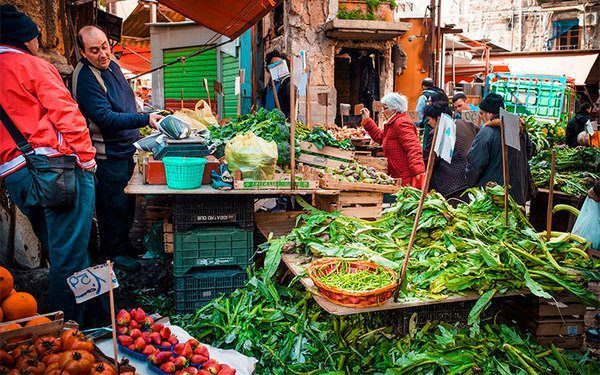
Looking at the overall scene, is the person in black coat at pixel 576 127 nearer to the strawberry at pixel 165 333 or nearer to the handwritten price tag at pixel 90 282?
the strawberry at pixel 165 333

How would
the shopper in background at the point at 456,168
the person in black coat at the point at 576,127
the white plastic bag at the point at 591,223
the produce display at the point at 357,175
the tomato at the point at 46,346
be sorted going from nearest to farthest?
the tomato at the point at 46,346, the white plastic bag at the point at 591,223, the produce display at the point at 357,175, the shopper in background at the point at 456,168, the person in black coat at the point at 576,127

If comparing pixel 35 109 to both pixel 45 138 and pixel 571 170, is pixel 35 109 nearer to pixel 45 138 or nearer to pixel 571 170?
pixel 45 138

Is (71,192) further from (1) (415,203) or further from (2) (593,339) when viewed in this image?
(2) (593,339)

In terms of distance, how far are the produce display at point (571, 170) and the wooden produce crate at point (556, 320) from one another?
13.7 feet

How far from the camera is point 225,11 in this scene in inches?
308

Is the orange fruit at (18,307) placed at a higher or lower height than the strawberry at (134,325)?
higher

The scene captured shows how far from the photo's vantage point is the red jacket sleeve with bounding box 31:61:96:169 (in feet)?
11.9

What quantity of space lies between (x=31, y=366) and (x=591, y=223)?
14.6ft

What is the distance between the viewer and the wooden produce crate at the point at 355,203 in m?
5.20

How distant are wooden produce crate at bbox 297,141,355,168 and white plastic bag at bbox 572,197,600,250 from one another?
94.5 inches

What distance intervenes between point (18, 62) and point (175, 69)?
48.7ft

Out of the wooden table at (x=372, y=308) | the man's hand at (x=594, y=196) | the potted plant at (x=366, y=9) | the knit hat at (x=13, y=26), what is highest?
the potted plant at (x=366, y=9)

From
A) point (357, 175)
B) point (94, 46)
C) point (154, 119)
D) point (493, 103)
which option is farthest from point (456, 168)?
point (94, 46)

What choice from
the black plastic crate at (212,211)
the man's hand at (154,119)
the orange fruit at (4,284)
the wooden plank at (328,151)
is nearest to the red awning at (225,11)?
the wooden plank at (328,151)
